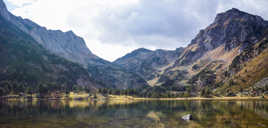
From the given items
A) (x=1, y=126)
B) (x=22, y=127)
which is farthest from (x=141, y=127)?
(x=1, y=126)

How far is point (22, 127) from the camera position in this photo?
163 ft

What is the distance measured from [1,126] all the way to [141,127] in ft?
105

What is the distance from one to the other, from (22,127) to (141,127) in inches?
1080

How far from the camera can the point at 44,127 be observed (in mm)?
50562

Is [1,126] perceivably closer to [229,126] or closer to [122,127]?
[122,127]

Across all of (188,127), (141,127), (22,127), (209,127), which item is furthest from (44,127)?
(209,127)

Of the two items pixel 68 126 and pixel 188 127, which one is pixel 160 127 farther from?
pixel 68 126

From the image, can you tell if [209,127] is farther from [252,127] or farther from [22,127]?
[22,127]

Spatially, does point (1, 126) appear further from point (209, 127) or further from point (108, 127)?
point (209, 127)

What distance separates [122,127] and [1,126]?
2764 centimetres

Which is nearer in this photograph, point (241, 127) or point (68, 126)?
point (241, 127)

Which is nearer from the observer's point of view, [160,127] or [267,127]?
[267,127]

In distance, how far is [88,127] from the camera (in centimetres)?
5128

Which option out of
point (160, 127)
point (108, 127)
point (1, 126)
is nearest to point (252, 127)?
point (160, 127)
